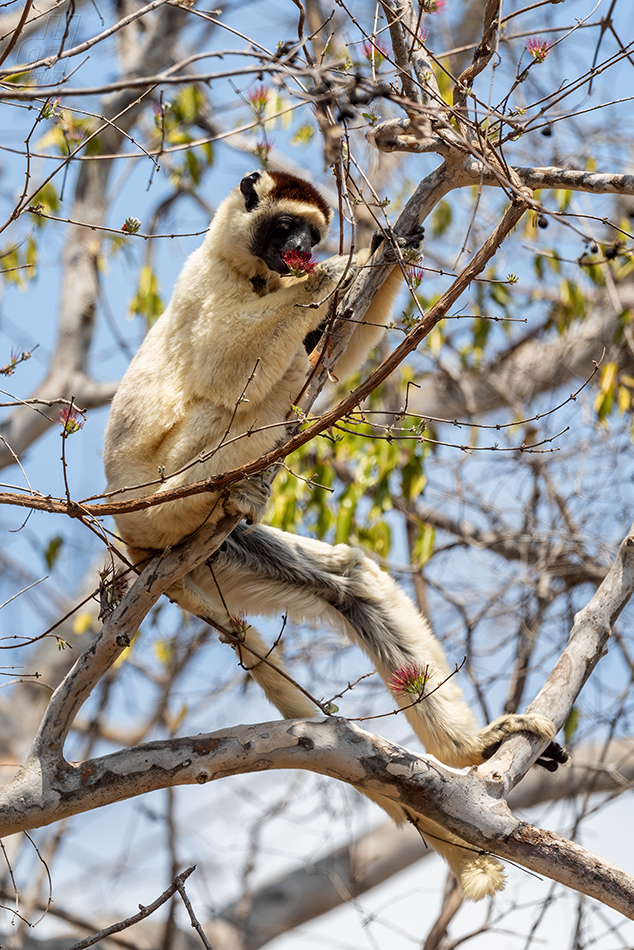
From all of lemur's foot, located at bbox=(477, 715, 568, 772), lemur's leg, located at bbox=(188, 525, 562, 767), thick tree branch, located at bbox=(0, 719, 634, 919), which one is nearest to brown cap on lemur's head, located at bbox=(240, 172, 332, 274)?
lemur's leg, located at bbox=(188, 525, 562, 767)

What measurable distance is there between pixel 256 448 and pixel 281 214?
Answer: 1.57m

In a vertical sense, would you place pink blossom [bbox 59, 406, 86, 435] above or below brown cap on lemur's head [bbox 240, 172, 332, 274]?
below

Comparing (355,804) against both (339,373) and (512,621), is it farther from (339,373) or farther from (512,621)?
(339,373)

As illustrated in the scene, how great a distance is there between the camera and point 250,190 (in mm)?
5316

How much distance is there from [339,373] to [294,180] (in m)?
1.25

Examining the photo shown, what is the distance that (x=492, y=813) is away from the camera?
4008mm

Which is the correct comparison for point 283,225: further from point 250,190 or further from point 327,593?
point 327,593

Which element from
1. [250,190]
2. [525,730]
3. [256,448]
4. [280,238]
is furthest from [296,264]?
[525,730]

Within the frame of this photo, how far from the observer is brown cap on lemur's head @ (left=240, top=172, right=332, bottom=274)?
16.4 feet

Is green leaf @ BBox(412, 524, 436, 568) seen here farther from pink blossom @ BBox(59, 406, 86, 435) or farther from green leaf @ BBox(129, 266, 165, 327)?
pink blossom @ BBox(59, 406, 86, 435)

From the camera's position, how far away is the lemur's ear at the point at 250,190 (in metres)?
5.26

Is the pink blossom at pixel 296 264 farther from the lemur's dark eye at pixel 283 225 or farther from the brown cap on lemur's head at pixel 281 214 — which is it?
the lemur's dark eye at pixel 283 225

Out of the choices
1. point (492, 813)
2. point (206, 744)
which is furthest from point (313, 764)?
point (492, 813)

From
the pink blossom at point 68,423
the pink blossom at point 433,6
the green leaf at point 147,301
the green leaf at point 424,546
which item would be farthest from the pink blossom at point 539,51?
the green leaf at point 147,301
